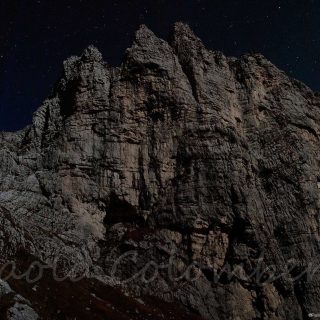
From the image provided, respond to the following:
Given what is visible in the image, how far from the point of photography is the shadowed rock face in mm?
60844

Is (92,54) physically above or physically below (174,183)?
above

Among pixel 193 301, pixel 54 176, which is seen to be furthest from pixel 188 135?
pixel 193 301

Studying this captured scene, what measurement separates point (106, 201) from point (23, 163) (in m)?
14.7

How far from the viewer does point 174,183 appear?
72312 mm

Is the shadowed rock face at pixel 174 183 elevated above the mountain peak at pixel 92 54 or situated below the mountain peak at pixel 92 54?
below

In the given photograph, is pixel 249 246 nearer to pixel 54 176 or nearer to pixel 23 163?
pixel 54 176

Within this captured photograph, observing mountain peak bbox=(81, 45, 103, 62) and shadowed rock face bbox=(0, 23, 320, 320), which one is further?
mountain peak bbox=(81, 45, 103, 62)

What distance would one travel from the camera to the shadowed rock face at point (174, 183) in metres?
60.8

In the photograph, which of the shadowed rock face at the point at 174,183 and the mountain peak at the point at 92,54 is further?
the mountain peak at the point at 92,54

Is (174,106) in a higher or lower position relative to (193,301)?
higher

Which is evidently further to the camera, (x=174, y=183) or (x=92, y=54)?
(x=92, y=54)

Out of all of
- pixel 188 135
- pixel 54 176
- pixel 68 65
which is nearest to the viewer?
pixel 54 176

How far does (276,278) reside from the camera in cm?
6353

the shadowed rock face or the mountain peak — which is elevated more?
the mountain peak
